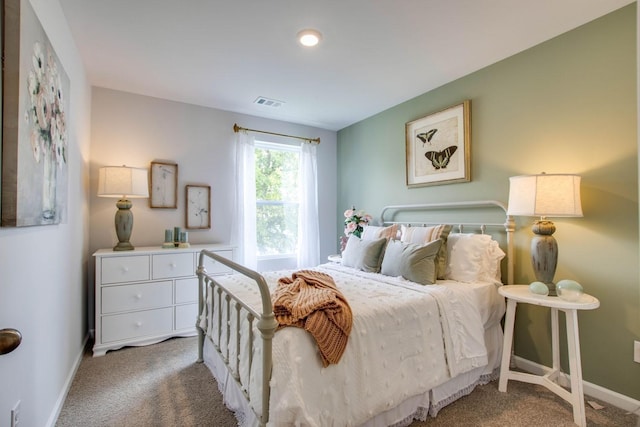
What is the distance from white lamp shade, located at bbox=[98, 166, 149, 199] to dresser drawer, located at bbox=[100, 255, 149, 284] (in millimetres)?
569

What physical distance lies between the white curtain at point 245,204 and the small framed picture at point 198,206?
1.02 ft

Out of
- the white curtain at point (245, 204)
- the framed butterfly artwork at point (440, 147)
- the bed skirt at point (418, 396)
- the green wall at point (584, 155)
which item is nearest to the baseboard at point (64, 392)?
the bed skirt at point (418, 396)

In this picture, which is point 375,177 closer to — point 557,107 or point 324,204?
point 324,204

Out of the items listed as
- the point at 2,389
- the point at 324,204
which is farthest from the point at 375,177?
the point at 2,389

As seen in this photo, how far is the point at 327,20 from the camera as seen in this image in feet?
6.57

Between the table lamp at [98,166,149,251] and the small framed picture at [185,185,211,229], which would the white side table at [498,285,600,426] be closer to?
the small framed picture at [185,185,211,229]

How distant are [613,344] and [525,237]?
0.81 metres

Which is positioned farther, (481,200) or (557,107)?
(481,200)

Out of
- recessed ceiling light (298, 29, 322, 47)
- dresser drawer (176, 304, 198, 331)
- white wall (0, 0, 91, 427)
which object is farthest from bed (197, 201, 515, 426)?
recessed ceiling light (298, 29, 322, 47)

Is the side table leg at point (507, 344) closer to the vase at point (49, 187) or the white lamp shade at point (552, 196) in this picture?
the white lamp shade at point (552, 196)

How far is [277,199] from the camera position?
4.04 meters

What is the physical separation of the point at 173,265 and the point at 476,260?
2632mm

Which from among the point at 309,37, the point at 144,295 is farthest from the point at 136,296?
the point at 309,37

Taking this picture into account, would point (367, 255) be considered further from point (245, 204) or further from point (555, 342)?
point (245, 204)
